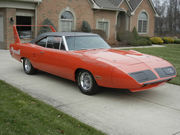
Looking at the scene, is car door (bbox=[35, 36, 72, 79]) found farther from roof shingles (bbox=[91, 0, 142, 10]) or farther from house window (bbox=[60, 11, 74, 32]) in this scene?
roof shingles (bbox=[91, 0, 142, 10])

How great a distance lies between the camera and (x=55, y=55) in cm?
718

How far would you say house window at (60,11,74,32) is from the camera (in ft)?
67.6

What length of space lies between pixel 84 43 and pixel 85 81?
1348 mm

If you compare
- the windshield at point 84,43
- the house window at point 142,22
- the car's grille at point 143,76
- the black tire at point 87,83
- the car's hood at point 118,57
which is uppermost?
the house window at point 142,22

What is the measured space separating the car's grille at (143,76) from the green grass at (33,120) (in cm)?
170

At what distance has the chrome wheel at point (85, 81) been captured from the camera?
6361mm

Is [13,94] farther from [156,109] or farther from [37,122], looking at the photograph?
[156,109]

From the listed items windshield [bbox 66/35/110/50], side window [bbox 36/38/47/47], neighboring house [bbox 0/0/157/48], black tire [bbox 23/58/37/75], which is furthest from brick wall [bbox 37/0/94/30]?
windshield [bbox 66/35/110/50]

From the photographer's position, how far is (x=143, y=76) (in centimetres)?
568

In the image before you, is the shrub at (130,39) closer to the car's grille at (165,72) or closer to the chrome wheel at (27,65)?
the chrome wheel at (27,65)

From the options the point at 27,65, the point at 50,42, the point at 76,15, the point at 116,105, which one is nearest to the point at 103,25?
the point at 76,15

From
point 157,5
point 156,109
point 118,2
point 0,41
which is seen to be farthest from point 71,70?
point 157,5

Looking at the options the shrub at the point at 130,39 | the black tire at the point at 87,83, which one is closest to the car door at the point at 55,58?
the black tire at the point at 87,83

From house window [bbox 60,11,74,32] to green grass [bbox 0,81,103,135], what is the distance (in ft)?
50.3
